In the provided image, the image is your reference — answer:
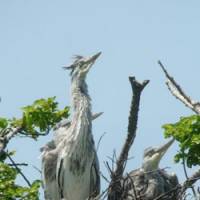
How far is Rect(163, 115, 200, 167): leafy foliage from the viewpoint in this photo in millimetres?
9344

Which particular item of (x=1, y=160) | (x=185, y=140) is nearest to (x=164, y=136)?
(x=185, y=140)

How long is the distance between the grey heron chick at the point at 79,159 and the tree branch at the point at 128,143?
94 cm

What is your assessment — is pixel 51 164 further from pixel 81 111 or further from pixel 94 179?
pixel 81 111

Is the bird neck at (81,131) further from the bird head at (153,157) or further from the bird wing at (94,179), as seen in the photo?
the bird head at (153,157)

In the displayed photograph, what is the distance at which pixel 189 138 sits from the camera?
9.38 metres

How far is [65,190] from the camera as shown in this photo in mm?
10336

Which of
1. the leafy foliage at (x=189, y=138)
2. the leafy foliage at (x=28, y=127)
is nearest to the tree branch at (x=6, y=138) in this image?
the leafy foliage at (x=28, y=127)

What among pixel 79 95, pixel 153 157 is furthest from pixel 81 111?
pixel 153 157

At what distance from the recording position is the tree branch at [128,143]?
8180 mm

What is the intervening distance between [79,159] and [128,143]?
212 centimetres

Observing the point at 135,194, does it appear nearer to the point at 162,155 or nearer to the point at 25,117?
→ the point at 25,117

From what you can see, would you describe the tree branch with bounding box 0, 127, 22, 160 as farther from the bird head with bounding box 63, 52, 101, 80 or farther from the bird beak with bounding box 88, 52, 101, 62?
the bird beak with bounding box 88, 52, 101, 62

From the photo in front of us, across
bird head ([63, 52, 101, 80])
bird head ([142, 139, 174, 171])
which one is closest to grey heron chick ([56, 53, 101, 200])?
bird head ([63, 52, 101, 80])

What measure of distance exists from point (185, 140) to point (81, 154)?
153 centimetres
